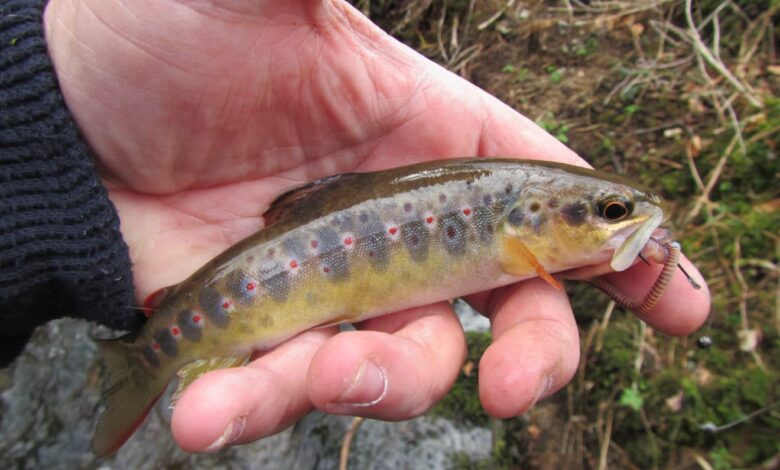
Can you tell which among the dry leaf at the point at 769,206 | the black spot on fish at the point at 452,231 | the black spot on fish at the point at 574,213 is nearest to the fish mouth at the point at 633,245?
the black spot on fish at the point at 574,213

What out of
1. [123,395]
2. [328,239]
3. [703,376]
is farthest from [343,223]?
[703,376]

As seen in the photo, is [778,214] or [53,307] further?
[778,214]

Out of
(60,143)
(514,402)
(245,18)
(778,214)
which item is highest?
(245,18)

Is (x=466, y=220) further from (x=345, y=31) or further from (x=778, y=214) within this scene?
(x=778, y=214)

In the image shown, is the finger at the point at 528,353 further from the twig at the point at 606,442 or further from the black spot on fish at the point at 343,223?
the twig at the point at 606,442

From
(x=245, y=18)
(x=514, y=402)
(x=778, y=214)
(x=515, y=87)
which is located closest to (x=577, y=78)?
(x=515, y=87)

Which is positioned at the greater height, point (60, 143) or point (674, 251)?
point (60, 143)

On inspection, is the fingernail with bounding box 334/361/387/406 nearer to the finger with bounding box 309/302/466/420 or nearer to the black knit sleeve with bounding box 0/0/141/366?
the finger with bounding box 309/302/466/420

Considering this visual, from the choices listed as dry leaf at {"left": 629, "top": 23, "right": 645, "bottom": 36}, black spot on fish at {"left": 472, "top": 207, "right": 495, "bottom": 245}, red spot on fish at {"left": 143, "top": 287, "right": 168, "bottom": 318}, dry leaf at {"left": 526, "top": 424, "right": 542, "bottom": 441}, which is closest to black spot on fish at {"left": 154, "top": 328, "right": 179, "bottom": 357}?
red spot on fish at {"left": 143, "top": 287, "right": 168, "bottom": 318}
